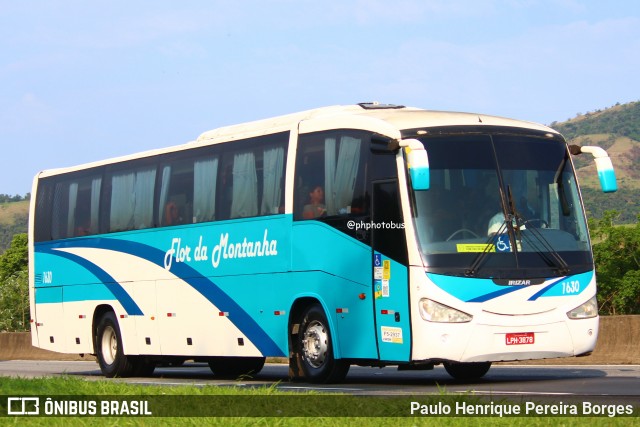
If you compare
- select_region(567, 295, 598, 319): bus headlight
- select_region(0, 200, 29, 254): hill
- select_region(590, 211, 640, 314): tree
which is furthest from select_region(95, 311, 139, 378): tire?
select_region(0, 200, 29, 254): hill

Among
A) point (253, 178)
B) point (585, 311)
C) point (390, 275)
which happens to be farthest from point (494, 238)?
point (253, 178)

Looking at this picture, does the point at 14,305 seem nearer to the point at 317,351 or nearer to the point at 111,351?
the point at 111,351

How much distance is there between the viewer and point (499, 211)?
16.2m

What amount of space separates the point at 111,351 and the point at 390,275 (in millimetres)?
8850

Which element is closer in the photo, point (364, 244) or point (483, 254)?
point (483, 254)

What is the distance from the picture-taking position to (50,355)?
131 feet

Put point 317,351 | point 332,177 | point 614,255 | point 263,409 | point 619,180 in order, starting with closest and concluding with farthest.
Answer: point 263,409 < point 332,177 < point 317,351 < point 614,255 < point 619,180

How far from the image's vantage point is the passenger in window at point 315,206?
17.7m

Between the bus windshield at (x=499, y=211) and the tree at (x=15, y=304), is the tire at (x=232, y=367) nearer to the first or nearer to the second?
the bus windshield at (x=499, y=211)

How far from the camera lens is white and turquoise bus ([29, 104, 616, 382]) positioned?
623 inches

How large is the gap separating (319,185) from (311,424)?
775 cm

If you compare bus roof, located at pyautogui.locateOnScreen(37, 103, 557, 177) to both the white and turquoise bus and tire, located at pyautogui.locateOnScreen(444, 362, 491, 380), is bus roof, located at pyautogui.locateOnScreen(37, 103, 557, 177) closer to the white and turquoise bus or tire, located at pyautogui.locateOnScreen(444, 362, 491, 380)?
the white and turquoise bus

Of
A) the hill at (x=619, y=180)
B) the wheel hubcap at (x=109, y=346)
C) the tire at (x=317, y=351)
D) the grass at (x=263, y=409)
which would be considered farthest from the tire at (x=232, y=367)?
the hill at (x=619, y=180)

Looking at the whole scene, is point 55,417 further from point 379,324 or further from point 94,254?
point 94,254
